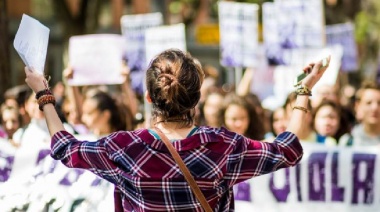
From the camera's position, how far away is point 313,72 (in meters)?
4.07

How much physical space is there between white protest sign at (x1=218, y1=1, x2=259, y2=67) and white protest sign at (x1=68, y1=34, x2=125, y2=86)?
9.58 ft

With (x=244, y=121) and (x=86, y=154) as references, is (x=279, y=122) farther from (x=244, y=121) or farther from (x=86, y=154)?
(x=86, y=154)

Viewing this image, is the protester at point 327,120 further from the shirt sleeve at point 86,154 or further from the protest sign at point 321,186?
the shirt sleeve at point 86,154

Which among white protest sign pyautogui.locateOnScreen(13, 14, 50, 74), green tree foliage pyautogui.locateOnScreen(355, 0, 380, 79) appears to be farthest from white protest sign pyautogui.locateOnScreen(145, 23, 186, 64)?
green tree foliage pyautogui.locateOnScreen(355, 0, 380, 79)

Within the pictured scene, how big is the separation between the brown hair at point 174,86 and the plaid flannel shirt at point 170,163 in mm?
89

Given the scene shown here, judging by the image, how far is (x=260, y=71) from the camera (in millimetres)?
16172

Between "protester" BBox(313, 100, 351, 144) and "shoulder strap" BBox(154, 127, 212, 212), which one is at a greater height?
"shoulder strap" BBox(154, 127, 212, 212)

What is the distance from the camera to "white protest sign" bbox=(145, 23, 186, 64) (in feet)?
36.3

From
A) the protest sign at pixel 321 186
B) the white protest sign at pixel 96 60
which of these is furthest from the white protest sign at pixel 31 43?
the white protest sign at pixel 96 60

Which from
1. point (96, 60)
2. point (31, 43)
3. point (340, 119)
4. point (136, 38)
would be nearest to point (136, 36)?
point (136, 38)

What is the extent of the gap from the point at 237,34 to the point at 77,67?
3932mm

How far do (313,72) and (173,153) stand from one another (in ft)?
2.50

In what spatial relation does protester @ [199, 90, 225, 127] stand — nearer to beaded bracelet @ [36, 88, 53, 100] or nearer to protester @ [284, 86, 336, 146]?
protester @ [284, 86, 336, 146]

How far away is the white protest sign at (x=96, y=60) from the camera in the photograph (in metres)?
8.78
